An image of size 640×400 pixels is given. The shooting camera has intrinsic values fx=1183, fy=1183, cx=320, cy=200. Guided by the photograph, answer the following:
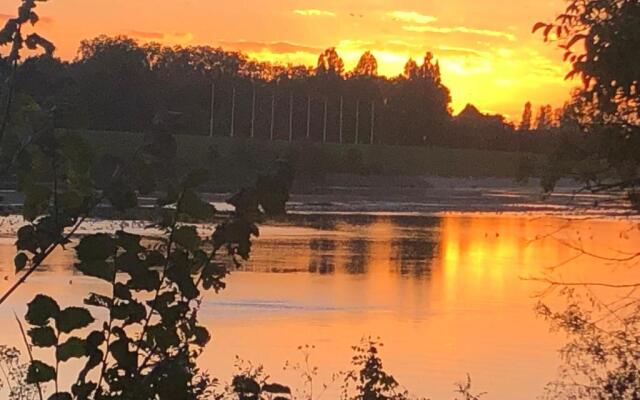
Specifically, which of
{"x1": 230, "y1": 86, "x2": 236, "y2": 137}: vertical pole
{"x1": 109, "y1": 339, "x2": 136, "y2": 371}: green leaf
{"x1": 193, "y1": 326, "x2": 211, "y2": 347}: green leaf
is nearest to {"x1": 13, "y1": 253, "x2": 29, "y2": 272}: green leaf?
{"x1": 109, "y1": 339, "x2": 136, "y2": 371}: green leaf

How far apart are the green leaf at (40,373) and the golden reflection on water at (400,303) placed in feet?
16.2

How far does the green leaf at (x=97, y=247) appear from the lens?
2.66 metres

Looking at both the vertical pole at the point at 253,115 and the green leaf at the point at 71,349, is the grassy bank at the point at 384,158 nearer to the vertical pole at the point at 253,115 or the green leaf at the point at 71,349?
the vertical pole at the point at 253,115

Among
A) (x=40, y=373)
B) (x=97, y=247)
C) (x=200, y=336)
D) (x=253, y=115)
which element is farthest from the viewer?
(x=253, y=115)

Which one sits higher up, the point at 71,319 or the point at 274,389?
the point at 71,319

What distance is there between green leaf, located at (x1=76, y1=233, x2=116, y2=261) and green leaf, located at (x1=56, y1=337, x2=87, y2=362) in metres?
0.24

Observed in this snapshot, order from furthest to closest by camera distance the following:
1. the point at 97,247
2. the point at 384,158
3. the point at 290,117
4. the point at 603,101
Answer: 1. the point at 290,117
2. the point at 384,158
3. the point at 603,101
4. the point at 97,247

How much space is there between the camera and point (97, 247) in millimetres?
2676

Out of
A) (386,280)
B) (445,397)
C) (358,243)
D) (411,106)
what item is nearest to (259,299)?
(386,280)

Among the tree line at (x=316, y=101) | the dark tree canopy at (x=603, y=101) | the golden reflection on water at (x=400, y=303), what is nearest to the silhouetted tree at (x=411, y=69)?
the tree line at (x=316, y=101)

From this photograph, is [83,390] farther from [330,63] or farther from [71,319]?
[330,63]

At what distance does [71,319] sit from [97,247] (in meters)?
0.18

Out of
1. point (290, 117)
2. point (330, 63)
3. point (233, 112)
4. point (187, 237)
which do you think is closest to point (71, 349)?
point (187, 237)

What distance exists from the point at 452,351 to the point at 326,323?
2655 mm
